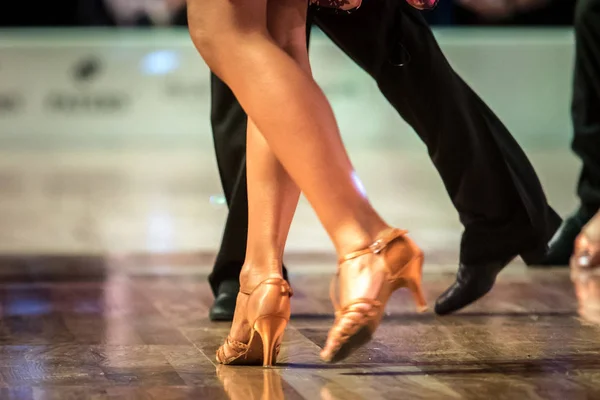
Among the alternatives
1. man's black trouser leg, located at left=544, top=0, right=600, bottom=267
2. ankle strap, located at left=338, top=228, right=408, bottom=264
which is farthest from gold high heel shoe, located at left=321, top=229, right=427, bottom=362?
man's black trouser leg, located at left=544, top=0, right=600, bottom=267

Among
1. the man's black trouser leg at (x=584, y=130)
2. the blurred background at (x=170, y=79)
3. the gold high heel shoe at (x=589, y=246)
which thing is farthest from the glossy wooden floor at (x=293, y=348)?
the blurred background at (x=170, y=79)

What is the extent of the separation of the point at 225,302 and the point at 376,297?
0.50 meters

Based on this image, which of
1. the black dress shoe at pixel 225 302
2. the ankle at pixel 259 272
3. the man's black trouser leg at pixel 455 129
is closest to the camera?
the ankle at pixel 259 272

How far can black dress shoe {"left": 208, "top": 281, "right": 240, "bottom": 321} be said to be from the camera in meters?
1.35

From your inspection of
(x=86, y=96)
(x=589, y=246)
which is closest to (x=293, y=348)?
(x=589, y=246)

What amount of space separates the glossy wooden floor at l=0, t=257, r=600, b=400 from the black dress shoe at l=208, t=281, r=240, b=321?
0.07 ft

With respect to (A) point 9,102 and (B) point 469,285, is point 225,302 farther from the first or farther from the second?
(A) point 9,102

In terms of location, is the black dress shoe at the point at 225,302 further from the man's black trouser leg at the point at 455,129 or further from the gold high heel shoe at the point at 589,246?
the gold high heel shoe at the point at 589,246

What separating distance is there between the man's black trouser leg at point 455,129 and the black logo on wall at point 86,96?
17.2ft

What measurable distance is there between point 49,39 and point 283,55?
18.9 ft

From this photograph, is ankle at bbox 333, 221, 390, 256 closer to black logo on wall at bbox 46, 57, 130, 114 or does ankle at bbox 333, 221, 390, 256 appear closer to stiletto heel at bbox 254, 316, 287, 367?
stiletto heel at bbox 254, 316, 287, 367

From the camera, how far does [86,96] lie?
6.34 m

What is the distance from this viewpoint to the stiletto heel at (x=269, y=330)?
0.97 metres

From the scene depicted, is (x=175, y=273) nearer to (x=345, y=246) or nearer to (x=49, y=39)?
(x=345, y=246)
